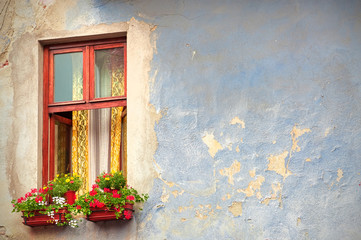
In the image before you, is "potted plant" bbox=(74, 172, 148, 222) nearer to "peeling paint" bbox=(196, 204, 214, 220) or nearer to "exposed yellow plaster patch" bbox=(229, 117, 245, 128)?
"peeling paint" bbox=(196, 204, 214, 220)

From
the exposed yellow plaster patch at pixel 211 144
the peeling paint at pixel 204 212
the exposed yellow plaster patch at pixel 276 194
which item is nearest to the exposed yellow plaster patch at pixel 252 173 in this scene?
the exposed yellow plaster patch at pixel 276 194

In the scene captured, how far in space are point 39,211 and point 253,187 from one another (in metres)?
2.33

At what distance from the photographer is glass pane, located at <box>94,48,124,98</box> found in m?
7.26

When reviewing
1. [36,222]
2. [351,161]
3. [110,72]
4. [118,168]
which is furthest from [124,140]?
[351,161]

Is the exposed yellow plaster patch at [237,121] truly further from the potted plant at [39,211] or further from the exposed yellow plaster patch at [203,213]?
the potted plant at [39,211]

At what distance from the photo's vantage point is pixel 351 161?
6.36 metres

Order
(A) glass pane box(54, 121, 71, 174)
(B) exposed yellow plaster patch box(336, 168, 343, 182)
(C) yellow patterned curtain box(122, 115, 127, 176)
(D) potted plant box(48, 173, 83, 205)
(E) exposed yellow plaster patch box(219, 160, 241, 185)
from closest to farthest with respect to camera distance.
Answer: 1. (B) exposed yellow plaster patch box(336, 168, 343, 182)
2. (E) exposed yellow plaster patch box(219, 160, 241, 185)
3. (D) potted plant box(48, 173, 83, 205)
4. (C) yellow patterned curtain box(122, 115, 127, 176)
5. (A) glass pane box(54, 121, 71, 174)

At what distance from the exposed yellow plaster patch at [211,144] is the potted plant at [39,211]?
5.56 ft

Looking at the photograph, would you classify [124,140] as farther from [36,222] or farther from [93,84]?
[36,222]

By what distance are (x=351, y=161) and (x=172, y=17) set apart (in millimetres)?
2573

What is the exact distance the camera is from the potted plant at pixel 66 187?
6.78 meters

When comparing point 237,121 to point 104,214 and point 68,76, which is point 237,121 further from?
point 68,76

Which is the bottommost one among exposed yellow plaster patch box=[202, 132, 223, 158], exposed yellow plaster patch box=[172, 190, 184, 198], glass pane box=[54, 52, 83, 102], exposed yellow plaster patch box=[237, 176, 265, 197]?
exposed yellow plaster patch box=[172, 190, 184, 198]

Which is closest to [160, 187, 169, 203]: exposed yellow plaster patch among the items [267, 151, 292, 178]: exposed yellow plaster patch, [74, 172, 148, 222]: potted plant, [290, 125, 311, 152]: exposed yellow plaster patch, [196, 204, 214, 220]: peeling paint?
[74, 172, 148, 222]: potted plant
